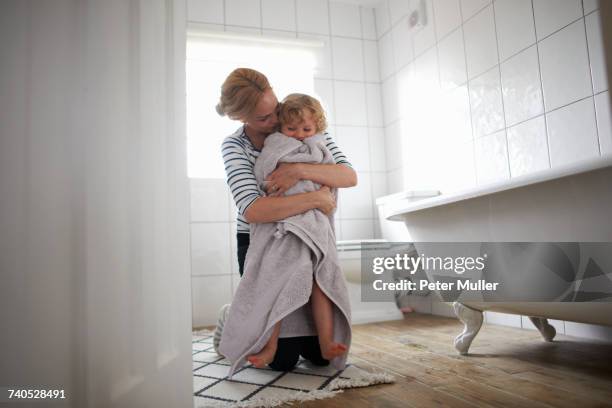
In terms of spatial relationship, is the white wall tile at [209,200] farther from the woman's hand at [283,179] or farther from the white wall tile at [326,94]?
the woman's hand at [283,179]

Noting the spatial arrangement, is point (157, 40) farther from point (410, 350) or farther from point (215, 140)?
point (215, 140)

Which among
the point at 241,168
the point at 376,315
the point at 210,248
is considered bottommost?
the point at 376,315

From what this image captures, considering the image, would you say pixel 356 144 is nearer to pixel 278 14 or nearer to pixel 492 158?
pixel 278 14

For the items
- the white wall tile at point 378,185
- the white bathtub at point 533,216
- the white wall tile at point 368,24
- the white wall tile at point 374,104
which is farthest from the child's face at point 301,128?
the white wall tile at point 368,24

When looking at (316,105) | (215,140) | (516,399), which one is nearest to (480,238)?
(516,399)

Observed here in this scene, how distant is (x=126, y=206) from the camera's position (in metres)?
0.54

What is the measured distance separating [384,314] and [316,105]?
1.55 metres

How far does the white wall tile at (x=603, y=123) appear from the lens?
1.64 m

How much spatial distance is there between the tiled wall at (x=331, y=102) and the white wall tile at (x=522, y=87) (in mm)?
1280

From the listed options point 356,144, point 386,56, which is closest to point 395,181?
point 356,144

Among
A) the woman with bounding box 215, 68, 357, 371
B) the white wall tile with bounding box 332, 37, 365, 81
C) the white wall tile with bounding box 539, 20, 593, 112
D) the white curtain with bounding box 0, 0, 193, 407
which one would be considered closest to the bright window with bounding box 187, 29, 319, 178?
the white wall tile with bounding box 332, 37, 365, 81

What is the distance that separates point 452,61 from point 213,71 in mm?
1557

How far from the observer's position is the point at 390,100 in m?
3.29

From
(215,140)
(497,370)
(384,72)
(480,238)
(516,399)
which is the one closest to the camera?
→ (516,399)
